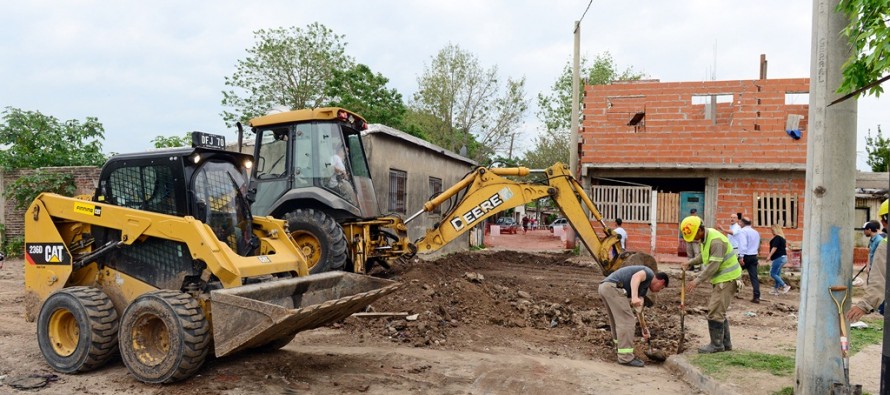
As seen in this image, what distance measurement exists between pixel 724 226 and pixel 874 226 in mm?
9697

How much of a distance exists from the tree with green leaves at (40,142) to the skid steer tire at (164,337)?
51.1 feet

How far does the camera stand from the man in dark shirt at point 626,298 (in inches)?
283

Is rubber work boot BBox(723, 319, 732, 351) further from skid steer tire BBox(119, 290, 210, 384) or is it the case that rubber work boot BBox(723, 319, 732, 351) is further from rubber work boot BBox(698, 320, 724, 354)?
skid steer tire BBox(119, 290, 210, 384)

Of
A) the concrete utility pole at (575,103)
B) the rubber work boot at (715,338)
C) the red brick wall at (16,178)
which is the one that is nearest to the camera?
the rubber work boot at (715,338)

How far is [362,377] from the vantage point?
6.21 metres

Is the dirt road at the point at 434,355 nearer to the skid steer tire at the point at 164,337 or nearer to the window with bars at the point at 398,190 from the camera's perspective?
the skid steer tire at the point at 164,337

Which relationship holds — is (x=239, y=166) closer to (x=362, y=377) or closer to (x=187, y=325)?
(x=187, y=325)

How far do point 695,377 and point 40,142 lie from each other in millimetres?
20057

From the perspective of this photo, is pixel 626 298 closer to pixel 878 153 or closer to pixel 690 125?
pixel 690 125

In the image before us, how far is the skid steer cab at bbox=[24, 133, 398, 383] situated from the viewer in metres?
5.49

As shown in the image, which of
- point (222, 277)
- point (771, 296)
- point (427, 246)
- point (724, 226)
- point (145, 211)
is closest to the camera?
point (222, 277)

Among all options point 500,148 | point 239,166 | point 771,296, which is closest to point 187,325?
point 239,166

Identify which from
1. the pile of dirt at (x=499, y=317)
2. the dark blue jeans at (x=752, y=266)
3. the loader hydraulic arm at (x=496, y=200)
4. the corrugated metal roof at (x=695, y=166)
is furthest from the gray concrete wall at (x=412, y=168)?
the dark blue jeans at (x=752, y=266)

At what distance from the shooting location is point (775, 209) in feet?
58.2
